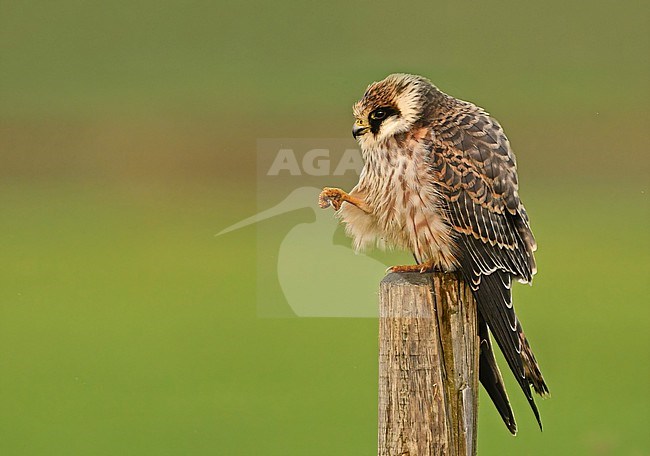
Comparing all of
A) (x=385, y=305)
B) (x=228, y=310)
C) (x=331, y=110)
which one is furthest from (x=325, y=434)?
(x=331, y=110)

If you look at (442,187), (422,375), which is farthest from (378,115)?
(422,375)

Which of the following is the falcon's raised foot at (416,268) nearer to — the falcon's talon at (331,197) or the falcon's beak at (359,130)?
the falcon's talon at (331,197)

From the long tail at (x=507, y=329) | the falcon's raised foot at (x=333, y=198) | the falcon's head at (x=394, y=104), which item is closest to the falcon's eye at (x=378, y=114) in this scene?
the falcon's head at (x=394, y=104)

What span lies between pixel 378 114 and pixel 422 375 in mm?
844

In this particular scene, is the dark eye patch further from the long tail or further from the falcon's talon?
the long tail

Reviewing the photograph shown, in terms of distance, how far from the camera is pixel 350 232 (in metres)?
3.31

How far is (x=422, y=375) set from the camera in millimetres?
2605

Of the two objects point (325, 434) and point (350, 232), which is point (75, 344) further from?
point (350, 232)

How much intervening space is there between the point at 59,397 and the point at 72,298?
9.78ft

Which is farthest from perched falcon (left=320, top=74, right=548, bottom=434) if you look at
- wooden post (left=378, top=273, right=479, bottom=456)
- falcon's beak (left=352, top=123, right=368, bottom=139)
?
wooden post (left=378, top=273, right=479, bottom=456)

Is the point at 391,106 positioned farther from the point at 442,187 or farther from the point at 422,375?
the point at 422,375

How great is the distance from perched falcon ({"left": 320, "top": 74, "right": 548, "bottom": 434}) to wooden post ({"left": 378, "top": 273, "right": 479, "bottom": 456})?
0.34 meters

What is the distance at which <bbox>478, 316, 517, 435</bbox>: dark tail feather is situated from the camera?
2908 mm

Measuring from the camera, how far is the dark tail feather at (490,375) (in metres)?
2.91
